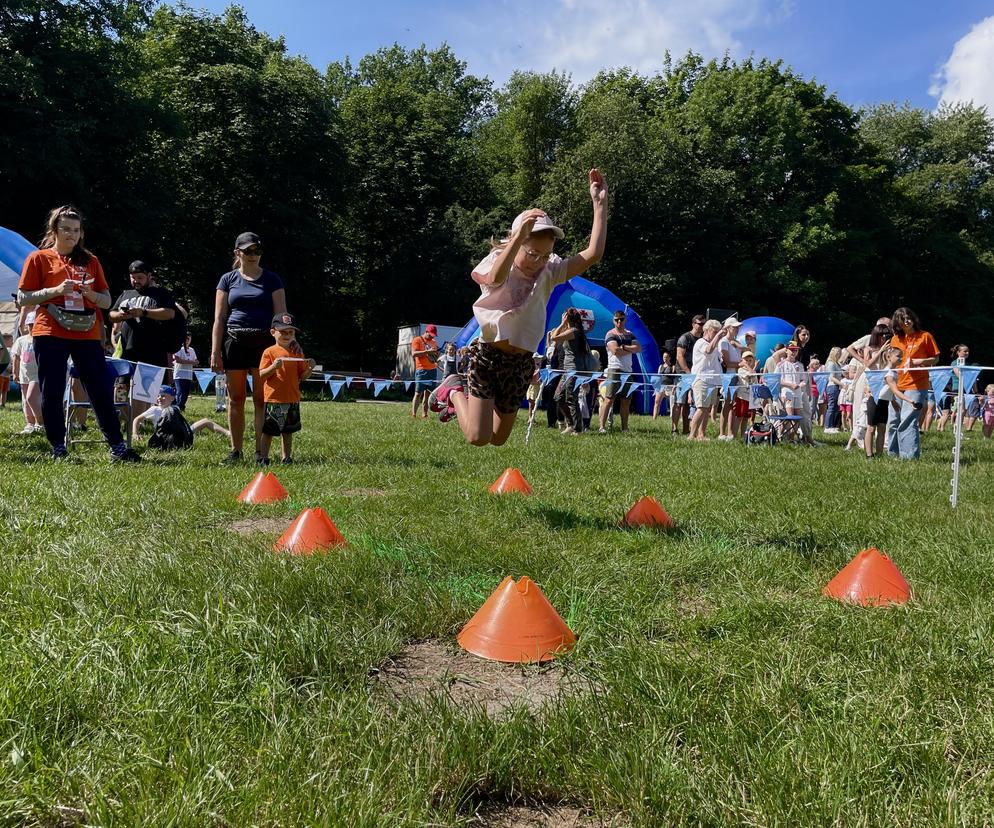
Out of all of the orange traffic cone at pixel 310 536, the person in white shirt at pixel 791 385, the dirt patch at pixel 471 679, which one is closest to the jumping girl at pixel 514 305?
the orange traffic cone at pixel 310 536

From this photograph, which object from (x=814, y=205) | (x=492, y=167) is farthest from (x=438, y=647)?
(x=492, y=167)

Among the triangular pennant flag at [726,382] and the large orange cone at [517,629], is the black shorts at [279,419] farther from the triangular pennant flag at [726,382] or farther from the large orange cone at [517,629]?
the triangular pennant flag at [726,382]

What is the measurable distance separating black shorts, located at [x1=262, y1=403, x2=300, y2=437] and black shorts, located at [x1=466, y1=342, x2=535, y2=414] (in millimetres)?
2708

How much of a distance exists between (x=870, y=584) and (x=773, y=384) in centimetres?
918

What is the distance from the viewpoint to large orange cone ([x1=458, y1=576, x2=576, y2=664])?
2480 millimetres

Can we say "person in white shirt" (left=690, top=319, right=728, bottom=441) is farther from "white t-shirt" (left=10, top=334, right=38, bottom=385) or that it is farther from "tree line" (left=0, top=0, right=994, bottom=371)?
"tree line" (left=0, top=0, right=994, bottom=371)

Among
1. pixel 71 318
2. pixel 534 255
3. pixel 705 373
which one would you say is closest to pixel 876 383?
pixel 705 373

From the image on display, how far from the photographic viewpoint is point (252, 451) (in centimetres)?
793

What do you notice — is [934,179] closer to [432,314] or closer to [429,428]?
[432,314]

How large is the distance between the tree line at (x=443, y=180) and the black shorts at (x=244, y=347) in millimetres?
18835

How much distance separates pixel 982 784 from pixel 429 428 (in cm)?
1065

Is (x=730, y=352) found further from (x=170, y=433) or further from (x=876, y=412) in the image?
(x=170, y=433)

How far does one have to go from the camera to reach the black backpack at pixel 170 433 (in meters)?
7.82

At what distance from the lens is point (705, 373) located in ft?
38.1
